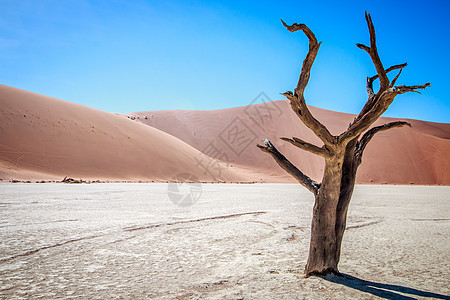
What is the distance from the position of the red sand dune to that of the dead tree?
24.0 metres

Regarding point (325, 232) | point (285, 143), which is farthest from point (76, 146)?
point (325, 232)

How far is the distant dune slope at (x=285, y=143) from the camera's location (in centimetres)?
4050

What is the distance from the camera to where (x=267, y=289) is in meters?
2.70

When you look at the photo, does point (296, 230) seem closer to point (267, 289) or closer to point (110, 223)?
point (267, 289)

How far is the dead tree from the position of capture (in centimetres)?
259

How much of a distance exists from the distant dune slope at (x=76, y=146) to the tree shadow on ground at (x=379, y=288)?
24152 mm

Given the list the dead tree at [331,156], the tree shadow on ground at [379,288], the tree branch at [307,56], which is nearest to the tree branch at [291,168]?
the dead tree at [331,156]

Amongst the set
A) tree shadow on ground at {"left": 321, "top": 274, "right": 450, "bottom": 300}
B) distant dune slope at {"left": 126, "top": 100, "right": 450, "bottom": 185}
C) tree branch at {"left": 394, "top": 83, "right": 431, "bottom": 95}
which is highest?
distant dune slope at {"left": 126, "top": 100, "right": 450, "bottom": 185}

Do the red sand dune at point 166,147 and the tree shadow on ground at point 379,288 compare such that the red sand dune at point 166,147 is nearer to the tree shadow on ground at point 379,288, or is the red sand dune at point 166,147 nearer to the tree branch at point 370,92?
the tree shadow on ground at point 379,288

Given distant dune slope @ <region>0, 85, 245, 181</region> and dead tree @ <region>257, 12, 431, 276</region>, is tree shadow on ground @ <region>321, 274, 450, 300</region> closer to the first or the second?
dead tree @ <region>257, 12, 431, 276</region>

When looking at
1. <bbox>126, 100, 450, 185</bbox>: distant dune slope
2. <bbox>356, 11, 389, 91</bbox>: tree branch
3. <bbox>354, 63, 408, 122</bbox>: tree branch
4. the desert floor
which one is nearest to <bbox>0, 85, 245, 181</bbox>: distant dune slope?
<bbox>126, 100, 450, 185</bbox>: distant dune slope

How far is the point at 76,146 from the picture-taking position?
2945cm

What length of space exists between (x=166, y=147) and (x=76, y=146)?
10.5 meters

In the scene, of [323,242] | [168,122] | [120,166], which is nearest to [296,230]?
[323,242]
